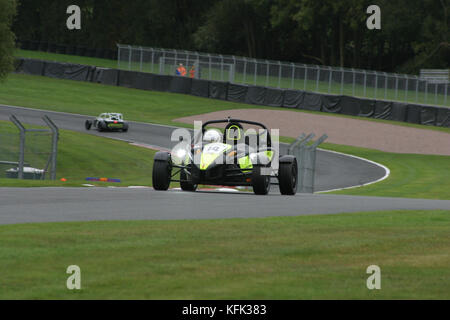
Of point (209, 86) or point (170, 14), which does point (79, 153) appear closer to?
point (209, 86)

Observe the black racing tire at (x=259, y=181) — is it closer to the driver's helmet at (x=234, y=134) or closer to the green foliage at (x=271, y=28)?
the driver's helmet at (x=234, y=134)

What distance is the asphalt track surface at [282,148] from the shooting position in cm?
2942

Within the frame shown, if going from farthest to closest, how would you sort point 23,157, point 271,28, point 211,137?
point 271,28 → point 23,157 → point 211,137

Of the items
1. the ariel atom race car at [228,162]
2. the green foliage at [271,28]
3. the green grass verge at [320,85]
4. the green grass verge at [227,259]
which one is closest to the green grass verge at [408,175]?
the ariel atom race car at [228,162]

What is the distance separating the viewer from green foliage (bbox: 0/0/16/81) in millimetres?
35375

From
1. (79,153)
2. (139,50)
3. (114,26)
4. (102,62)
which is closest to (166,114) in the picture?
(139,50)

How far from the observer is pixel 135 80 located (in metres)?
58.0

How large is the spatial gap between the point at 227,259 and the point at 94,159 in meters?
23.2

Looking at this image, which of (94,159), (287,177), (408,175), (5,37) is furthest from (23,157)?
(5,37)

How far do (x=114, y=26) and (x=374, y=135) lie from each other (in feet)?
196

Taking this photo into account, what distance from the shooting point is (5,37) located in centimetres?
3572

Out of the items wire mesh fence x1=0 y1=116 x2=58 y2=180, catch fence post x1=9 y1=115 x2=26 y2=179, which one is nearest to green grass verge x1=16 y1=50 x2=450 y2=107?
wire mesh fence x1=0 y1=116 x2=58 y2=180

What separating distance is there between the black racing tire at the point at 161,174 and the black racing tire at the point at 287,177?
7.28 feet

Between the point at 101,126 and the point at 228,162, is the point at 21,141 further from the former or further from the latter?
the point at 101,126
